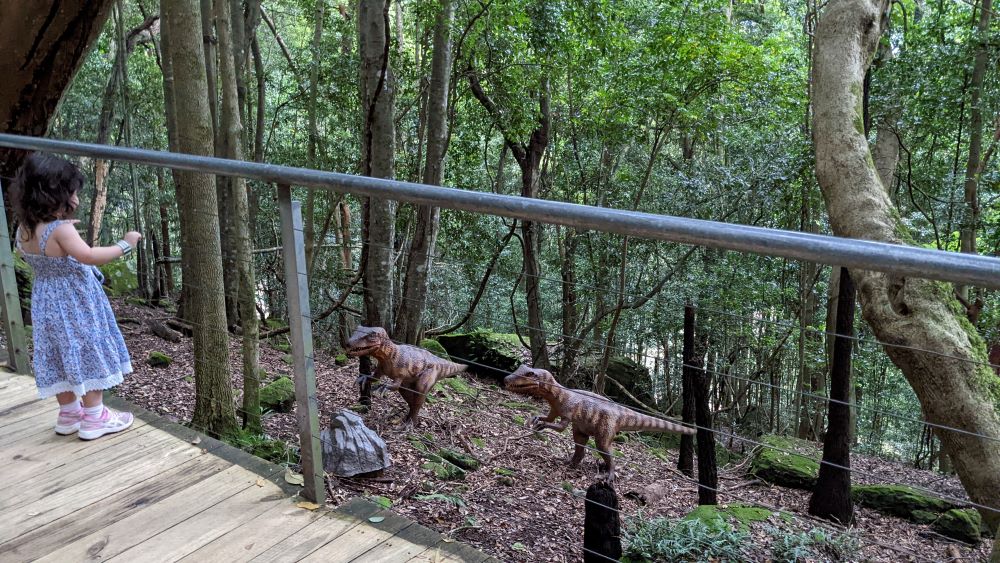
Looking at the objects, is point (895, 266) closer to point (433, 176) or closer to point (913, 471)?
point (433, 176)

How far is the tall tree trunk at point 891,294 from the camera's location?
13.9ft

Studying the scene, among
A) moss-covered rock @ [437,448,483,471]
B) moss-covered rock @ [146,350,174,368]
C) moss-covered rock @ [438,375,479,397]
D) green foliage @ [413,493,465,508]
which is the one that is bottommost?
moss-covered rock @ [438,375,479,397]

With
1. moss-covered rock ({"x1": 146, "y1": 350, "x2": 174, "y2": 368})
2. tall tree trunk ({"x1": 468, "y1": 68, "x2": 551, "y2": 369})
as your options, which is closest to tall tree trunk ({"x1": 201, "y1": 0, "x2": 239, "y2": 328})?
moss-covered rock ({"x1": 146, "y1": 350, "x2": 174, "y2": 368})

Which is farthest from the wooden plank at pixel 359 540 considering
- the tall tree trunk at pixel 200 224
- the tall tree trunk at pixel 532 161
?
the tall tree trunk at pixel 532 161

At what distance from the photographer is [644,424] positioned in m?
4.16

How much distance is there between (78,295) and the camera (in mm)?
2662

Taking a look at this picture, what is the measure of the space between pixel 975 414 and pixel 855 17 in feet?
9.32

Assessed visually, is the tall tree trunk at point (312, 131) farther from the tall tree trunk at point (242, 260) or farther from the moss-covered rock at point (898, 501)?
the moss-covered rock at point (898, 501)

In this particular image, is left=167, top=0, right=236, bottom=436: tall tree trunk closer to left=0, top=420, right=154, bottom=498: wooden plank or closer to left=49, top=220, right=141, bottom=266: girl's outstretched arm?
left=0, top=420, right=154, bottom=498: wooden plank

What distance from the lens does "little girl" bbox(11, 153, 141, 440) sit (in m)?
2.49

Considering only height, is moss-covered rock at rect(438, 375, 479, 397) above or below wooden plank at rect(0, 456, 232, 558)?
below

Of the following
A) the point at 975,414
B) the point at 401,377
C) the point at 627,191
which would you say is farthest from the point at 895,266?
the point at 627,191

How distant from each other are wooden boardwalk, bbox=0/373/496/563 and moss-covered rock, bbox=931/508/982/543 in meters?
5.28

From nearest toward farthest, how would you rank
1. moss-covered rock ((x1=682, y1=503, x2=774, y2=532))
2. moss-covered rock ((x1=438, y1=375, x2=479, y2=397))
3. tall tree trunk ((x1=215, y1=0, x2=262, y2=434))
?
1. moss-covered rock ((x1=682, y1=503, x2=774, y2=532))
2. tall tree trunk ((x1=215, y1=0, x2=262, y2=434))
3. moss-covered rock ((x1=438, y1=375, x2=479, y2=397))
